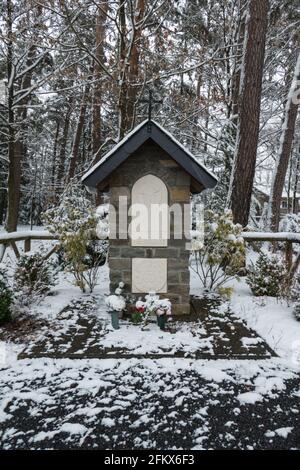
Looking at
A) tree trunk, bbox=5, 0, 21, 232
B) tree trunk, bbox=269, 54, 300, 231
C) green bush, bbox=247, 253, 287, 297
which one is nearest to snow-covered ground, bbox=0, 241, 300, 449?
green bush, bbox=247, 253, 287, 297

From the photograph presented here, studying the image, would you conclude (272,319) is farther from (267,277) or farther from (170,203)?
(170,203)

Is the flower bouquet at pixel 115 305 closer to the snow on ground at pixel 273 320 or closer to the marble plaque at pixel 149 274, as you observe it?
the marble plaque at pixel 149 274

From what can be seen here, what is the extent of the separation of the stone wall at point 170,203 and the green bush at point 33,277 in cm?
145

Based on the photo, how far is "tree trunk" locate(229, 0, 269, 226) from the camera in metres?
6.73

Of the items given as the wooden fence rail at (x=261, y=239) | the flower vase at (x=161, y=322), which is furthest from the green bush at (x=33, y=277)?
the flower vase at (x=161, y=322)

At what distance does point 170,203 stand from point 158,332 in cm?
184

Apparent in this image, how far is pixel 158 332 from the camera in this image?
160 inches

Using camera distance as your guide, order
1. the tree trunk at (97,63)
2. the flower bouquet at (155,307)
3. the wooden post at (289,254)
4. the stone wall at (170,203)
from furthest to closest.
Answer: the tree trunk at (97,63) < the wooden post at (289,254) < the stone wall at (170,203) < the flower bouquet at (155,307)

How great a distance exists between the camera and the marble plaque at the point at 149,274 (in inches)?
184

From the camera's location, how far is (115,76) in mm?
7297

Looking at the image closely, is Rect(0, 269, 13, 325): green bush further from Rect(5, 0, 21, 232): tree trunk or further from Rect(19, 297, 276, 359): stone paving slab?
Rect(5, 0, 21, 232): tree trunk

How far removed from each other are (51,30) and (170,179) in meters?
6.67

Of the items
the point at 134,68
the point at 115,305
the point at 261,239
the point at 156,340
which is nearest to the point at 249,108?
the point at 261,239
